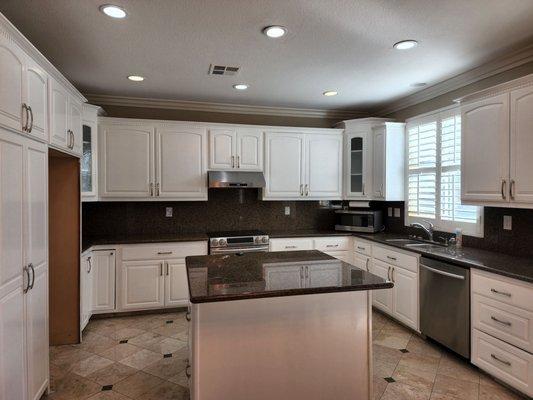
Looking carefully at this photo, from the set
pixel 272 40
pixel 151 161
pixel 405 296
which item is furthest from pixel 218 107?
pixel 405 296

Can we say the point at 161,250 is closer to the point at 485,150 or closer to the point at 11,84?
the point at 11,84

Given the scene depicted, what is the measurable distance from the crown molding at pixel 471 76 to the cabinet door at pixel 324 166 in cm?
94

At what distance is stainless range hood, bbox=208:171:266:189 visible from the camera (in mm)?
4262

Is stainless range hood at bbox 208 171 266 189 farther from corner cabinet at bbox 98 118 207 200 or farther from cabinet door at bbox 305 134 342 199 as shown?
cabinet door at bbox 305 134 342 199

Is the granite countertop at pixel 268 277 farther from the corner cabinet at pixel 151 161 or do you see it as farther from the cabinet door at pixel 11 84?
the corner cabinet at pixel 151 161

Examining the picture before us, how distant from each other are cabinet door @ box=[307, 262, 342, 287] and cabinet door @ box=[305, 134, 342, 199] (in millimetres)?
2283

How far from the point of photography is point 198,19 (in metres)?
2.39

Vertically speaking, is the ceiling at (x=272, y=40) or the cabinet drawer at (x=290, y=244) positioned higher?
the ceiling at (x=272, y=40)

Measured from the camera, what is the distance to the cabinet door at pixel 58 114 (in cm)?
248

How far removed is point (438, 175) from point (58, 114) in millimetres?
3687

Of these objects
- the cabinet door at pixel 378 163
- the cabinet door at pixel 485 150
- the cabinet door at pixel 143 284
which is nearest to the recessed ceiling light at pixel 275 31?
the cabinet door at pixel 485 150

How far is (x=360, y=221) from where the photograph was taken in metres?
4.58

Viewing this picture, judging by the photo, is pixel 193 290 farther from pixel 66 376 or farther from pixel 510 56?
pixel 510 56

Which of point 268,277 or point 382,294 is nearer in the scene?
point 268,277
